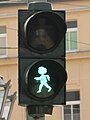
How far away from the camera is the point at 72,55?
26.1m

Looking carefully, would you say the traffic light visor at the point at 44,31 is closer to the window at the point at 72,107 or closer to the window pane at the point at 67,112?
the window at the point at 72,107

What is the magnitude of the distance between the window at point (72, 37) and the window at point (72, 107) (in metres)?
1.81

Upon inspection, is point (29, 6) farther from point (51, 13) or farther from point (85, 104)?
point (85, 104)

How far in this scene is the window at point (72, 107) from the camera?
25.5m

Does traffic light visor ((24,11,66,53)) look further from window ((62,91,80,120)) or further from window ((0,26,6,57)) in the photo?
window ((0,26,6,57))

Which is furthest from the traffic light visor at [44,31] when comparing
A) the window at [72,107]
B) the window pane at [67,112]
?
the window pane at [67,112]

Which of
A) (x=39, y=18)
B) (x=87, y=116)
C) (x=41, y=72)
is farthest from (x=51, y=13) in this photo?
(x=87, y=116)

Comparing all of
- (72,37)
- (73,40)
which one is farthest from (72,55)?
(72,37)

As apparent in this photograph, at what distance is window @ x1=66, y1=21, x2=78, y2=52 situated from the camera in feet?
84.9

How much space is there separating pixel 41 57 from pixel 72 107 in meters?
20.6

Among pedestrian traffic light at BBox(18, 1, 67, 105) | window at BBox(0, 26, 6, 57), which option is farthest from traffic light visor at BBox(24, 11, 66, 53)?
window at BBox(0, 26, 6, 57)

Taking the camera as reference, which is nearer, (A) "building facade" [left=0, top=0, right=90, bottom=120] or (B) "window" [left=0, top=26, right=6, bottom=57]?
(A) "building facade" [left=0, top=0, right=90, bottom=120]

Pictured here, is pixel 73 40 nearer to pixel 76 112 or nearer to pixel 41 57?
pixel 76 112

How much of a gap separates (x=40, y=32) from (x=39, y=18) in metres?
0.11
